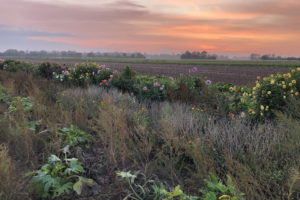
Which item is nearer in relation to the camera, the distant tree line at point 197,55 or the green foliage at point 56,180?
the green foliage at point 56,180

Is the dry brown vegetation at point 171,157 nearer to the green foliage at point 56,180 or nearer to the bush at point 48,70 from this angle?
the green foliage at point 56,180

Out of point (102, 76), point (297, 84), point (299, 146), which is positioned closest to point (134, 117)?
point (299, 146)

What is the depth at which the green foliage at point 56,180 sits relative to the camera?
2.67m

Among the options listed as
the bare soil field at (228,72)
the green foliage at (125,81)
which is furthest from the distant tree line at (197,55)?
the green foliage at (125,81)

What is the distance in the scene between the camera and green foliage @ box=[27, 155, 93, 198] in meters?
2.67

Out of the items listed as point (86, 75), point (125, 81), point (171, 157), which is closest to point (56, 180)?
point (171, 157)

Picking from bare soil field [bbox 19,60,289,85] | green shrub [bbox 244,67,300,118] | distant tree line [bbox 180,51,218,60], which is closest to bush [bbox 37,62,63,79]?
bare soil field [bbox 19,60,289,85]

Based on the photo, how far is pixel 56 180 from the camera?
279 centimetres

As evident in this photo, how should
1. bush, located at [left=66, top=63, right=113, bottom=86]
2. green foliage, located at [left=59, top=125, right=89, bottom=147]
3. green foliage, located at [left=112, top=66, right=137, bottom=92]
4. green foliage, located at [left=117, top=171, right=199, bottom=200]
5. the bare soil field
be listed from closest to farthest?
1. green foliage, located at [left=117, top=171, right=199, bottom=200]
2. green foliage, located at [left=59, top=125, right=89, bottom=147]
3. green foliage, located at [left=112, top=66, right=137, bottom=92]
4. bush, located at [left=66, top=63, right=113, bottom=86]
5. the bare soil field

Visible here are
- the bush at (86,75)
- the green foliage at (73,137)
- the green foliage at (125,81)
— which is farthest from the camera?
the bush at (86,75)

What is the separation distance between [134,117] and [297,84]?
10.0 ft

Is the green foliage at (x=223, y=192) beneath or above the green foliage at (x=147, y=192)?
above

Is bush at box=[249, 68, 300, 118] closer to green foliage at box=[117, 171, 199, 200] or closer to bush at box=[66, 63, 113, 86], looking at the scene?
green foliage at box=[117, 171, 199, 200]

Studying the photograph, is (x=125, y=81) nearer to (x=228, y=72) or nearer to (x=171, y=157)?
(x=171, y=157)
